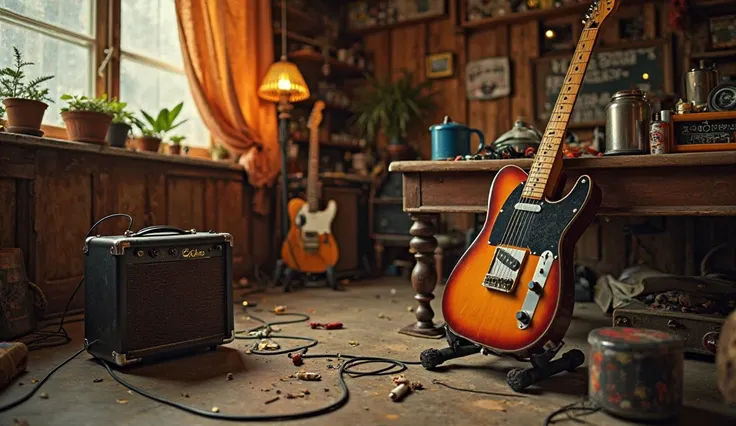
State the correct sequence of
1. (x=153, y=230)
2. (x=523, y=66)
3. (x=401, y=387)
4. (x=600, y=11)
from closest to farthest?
1. (x=401, y=387)
2. (x=600, y=11)
3. (x=153, y=230)
4. (x=523, y=66)

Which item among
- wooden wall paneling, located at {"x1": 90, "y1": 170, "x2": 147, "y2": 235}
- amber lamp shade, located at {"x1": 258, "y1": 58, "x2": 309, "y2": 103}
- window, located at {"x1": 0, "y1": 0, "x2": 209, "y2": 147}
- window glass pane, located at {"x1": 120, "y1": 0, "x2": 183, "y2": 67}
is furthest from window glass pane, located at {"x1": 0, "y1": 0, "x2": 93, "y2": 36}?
amber lamp shade, located at {"x1": 258, "y1": 58, "x2": 309, "y2": 103}

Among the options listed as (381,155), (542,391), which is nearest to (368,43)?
(381,155)

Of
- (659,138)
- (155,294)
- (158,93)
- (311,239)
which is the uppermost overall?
(158,93)

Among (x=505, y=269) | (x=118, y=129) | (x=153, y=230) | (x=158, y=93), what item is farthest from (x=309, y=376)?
(x=158, y=93)

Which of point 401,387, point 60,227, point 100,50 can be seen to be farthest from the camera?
point 100,50

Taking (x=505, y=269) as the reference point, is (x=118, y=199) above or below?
above

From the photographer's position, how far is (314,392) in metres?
1.59

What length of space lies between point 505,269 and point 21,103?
2.36 metres

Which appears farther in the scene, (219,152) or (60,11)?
(219,152)

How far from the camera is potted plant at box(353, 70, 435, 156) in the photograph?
4812mm

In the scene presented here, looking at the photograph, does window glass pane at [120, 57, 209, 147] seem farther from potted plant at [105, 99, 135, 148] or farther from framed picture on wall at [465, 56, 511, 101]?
framed picture on wall at [465, 56, 511, 101]

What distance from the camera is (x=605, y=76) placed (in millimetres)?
4266

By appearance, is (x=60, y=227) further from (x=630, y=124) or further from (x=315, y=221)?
(x=630, y=124)

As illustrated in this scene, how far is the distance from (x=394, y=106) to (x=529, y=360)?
11.3ft
